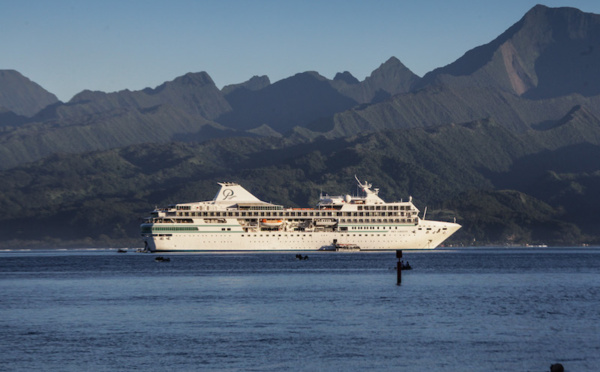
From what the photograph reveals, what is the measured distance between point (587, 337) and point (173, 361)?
85.0 feet

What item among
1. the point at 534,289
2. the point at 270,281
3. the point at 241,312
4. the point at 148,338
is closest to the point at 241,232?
the point at 270,281

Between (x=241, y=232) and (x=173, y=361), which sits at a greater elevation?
(x=241, y=232)

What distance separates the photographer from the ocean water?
53.8 meters

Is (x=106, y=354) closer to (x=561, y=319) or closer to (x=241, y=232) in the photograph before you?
(x=561, y=319)

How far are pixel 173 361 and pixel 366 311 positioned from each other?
83.0 ft

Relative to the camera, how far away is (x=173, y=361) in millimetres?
54094

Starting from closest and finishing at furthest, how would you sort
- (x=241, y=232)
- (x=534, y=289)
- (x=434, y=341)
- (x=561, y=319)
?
(x=434, y=341) < (x=561, y=319) < (x=534, y=289) < (x=241, y=232)

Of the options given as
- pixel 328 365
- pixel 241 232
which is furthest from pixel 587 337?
pixel 241 232

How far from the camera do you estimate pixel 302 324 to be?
2694 inches

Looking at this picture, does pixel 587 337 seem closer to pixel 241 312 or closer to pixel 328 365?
pixel 328 365

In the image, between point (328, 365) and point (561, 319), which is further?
point (561, 319)

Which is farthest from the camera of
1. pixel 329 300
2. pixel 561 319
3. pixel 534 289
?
pixel 534 289

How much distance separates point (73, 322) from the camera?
7081 cm

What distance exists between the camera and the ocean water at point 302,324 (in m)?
53.8
